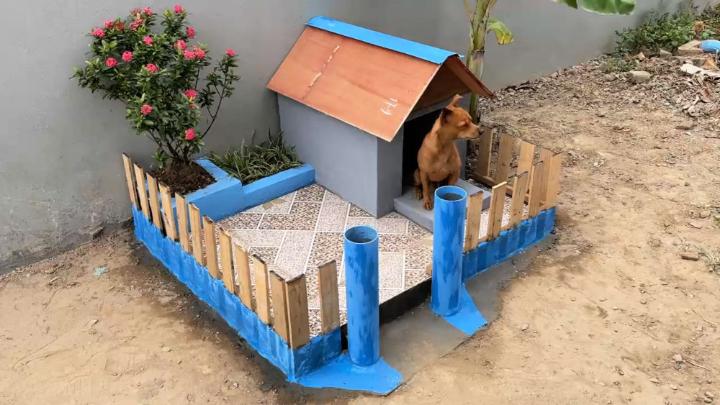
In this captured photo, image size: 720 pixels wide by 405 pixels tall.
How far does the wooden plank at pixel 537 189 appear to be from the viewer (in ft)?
16.5

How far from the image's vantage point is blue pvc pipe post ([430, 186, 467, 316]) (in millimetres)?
4105

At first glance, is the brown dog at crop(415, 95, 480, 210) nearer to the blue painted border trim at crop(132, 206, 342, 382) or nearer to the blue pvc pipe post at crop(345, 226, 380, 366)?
the blue pvc pipe post at crop(345, 226, 380, 366)

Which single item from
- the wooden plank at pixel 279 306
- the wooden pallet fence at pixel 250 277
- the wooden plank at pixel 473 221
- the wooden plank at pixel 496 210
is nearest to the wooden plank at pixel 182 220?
the wooden pallet fence at pixel 250 277

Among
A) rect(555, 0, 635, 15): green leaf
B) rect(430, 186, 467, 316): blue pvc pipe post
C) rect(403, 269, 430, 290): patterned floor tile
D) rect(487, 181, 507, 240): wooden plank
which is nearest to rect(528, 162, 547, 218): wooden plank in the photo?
rect(487, 181, 507, 240): wooden plank

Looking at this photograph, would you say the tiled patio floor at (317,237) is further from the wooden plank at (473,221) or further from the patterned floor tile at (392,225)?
the wooden plank at (473,221)

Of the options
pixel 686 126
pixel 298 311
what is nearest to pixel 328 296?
pixel 298 311

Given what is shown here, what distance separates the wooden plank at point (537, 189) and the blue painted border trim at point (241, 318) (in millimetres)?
2042

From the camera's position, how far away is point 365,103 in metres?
5.05

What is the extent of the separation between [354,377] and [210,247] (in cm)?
129

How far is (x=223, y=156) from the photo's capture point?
586cm

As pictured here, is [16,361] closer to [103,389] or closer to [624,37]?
[103,389]

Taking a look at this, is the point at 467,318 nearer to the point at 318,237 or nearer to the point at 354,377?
the point at 354,377

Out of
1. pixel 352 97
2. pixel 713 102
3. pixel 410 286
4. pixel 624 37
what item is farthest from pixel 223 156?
pixel 624 37

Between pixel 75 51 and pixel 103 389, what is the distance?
2.52 meters
